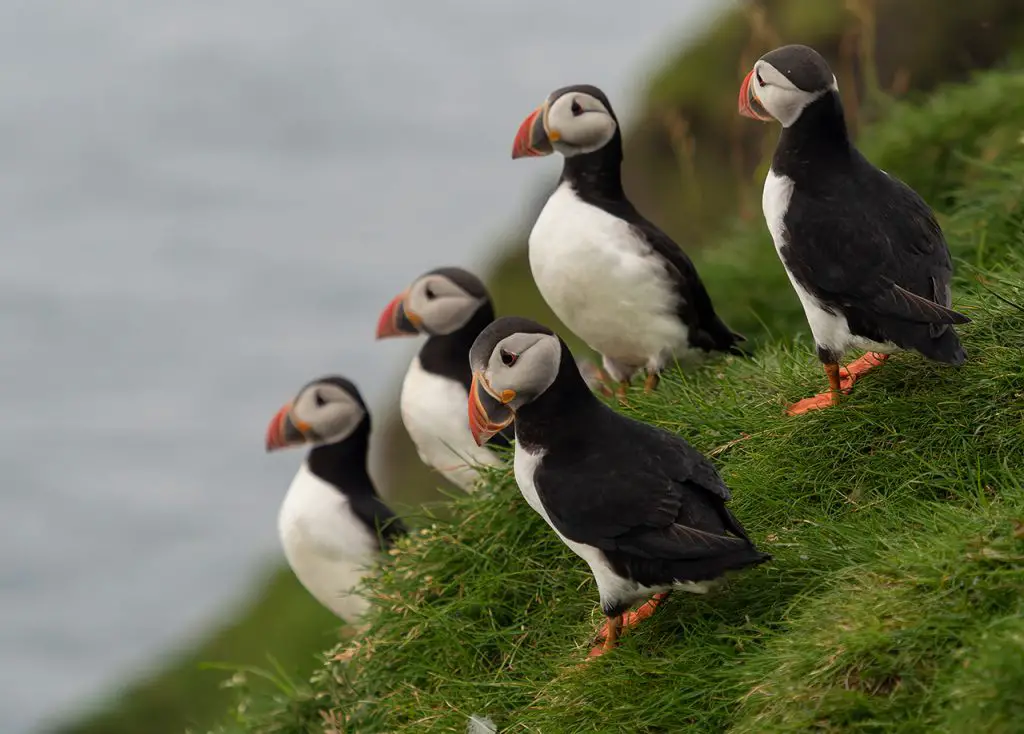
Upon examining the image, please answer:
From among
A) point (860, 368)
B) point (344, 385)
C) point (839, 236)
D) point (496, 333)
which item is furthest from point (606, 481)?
point (344, 385)

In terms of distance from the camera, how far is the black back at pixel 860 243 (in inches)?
159

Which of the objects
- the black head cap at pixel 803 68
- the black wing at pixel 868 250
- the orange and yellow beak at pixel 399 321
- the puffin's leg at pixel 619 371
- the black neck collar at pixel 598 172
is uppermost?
the black head cap at pixel 803 68

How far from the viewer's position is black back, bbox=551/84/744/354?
536cm

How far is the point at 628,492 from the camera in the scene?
3.79m

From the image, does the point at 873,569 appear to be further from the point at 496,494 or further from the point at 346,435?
the point at 346,435

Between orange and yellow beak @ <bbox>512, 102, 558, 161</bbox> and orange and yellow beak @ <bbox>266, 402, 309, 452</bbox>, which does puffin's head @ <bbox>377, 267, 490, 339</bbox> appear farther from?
orange and yellow beak @ <bbox>512, 102, 558, 161</bbox>

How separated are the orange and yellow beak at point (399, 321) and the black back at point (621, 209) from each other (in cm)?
96

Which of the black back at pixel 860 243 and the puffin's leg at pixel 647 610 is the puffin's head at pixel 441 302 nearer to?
the black back at pixel 860 243

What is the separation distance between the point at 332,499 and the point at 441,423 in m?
0.68

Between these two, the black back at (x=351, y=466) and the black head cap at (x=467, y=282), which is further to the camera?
the black back at (x=351, y=466)

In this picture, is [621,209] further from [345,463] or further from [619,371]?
[345,463]

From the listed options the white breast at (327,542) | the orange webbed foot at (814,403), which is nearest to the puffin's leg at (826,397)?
the orange webbed foot at (814,403)

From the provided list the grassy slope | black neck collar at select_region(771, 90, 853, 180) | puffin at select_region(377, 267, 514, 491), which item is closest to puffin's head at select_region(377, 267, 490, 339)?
puffin at select_region(377, 267, 514, 491)

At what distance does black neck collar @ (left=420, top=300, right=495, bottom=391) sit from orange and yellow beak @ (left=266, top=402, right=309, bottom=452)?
69cm
